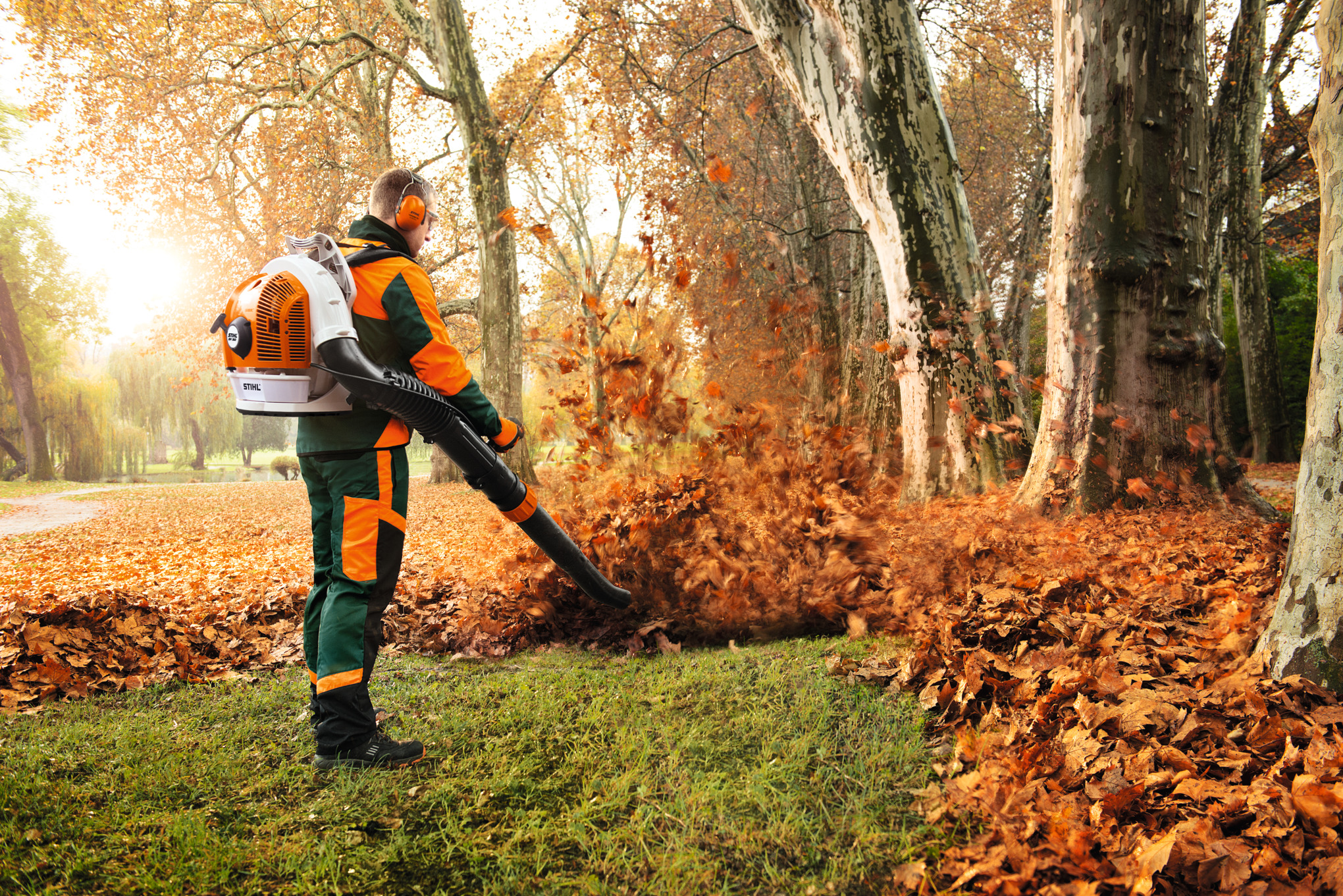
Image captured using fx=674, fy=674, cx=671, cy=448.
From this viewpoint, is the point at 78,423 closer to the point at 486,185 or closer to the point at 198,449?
the point at 198,449

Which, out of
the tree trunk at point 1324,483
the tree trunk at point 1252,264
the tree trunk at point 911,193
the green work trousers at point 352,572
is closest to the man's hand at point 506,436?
the green work trousers at point 352,572

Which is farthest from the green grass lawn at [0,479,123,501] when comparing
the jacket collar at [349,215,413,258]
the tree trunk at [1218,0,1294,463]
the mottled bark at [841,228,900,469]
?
the tree trunk at [1218,0,1294,463]

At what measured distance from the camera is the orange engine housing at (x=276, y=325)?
100 inches

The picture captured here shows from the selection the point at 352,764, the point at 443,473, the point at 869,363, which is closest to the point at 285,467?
the point at 443,473

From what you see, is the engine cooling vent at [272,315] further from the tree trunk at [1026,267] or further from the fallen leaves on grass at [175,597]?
the tree trunk at [1026,267]

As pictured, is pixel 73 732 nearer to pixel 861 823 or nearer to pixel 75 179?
pixel 861 823

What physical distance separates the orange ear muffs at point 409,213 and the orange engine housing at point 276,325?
25.3 inches

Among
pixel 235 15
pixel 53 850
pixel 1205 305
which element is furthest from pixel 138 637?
pixel 235 15

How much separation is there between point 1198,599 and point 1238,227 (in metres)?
11.8

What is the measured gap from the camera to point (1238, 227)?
451 inches

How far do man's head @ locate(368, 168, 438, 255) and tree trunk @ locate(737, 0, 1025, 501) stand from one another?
4.22m

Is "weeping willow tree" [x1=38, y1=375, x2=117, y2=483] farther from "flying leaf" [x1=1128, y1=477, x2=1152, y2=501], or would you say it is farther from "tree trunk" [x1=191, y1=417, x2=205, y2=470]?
"flying leaf" [x1=1128, y1=477, x2=1152, y2=501]

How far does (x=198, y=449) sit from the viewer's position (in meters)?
33.3

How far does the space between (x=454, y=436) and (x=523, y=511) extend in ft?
1.81
